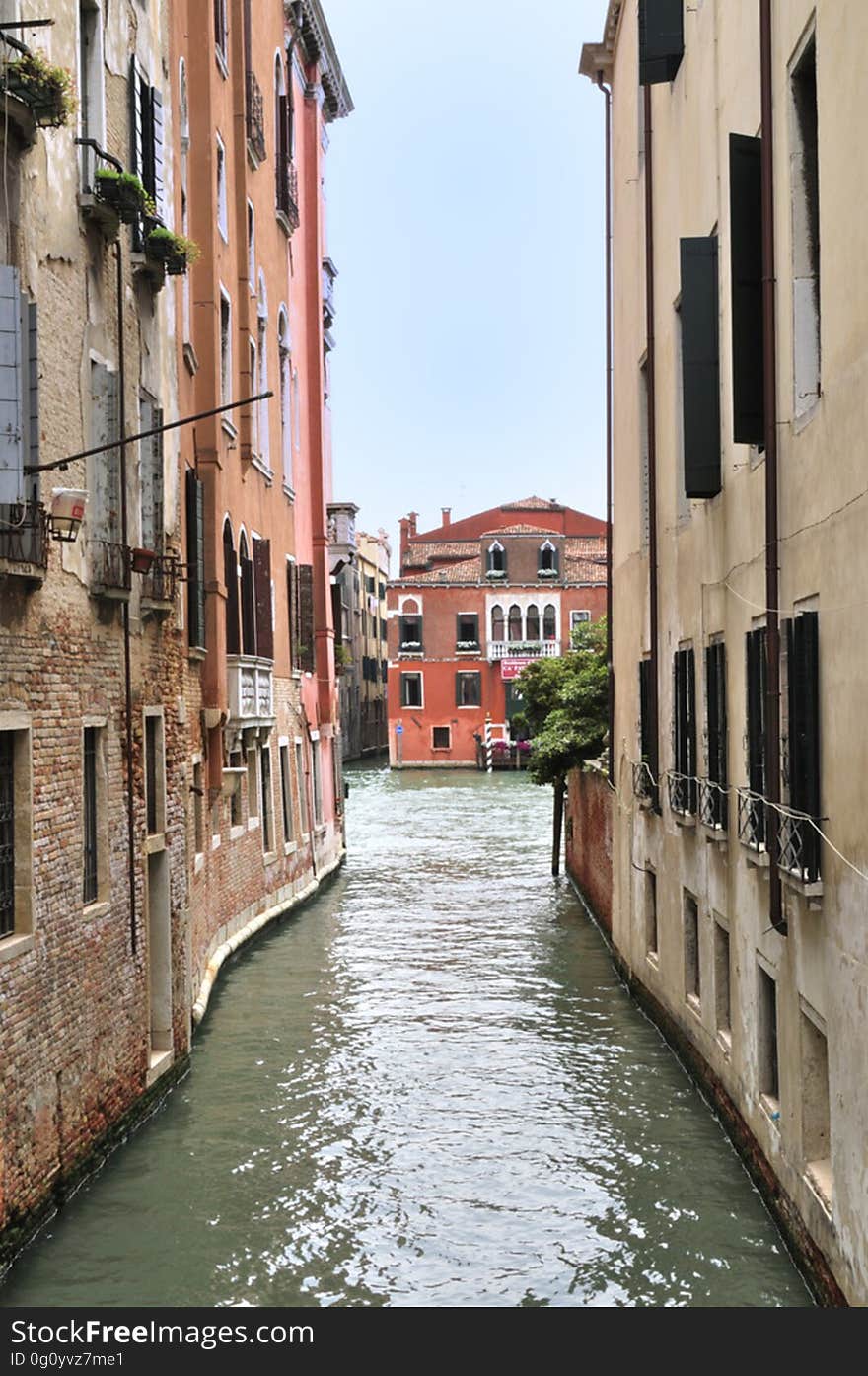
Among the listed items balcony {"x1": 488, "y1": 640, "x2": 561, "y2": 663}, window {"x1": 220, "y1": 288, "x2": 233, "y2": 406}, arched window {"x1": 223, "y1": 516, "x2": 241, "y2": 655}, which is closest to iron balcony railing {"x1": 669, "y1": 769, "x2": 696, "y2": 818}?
arched window {"x1": 223, "y1": 516, "x2": 241, "y2": 655}

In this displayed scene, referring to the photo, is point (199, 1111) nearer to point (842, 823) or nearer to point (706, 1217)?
point (706, 1217)

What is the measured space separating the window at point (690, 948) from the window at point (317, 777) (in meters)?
13.9

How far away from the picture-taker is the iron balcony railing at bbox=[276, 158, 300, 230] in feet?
77.5

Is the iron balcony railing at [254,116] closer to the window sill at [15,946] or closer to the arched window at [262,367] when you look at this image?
the arched window at [262,367]

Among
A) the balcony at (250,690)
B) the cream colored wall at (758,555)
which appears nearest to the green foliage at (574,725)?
the balcony at (250,690)

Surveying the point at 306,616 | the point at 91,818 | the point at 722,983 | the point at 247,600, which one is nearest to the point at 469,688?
the point at 306,616

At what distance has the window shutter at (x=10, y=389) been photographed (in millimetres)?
7867

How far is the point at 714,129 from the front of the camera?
1104cm

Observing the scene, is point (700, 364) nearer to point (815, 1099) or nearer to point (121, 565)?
point (121, 565)

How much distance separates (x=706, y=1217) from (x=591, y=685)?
16.4 m

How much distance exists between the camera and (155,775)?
485 inches

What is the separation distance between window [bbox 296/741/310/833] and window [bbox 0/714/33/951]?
15.8 m

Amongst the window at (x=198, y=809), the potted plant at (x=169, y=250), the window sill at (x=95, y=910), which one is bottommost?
the window sill at (x=95, y=910)
